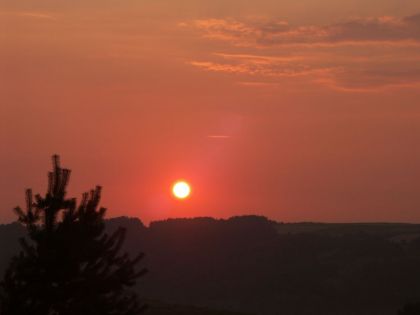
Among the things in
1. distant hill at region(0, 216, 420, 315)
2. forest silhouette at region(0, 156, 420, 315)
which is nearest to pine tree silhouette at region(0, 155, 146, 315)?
forest silhouette at region(0, 156, 420, 315)

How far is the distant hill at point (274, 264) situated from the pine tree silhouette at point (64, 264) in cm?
6465

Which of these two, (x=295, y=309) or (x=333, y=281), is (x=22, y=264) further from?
(x=333, y=281)

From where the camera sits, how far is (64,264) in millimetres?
21359

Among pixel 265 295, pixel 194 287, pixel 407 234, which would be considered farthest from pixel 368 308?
pixel 407 234

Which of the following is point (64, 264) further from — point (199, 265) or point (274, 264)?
point (199, 265)

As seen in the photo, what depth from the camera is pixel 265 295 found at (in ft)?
379

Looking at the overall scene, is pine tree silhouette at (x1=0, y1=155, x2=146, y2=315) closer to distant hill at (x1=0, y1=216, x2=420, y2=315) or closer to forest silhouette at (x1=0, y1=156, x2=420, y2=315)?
forest silhouette at (x1=0, y1=156, x2=420, y2=315)

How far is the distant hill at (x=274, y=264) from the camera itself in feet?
358

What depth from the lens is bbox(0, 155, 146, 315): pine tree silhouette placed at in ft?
69.1

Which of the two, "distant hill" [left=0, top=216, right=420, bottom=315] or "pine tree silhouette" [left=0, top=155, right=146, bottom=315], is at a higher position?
"distant hill" [left=0, top=216, right=420, bottom=315]

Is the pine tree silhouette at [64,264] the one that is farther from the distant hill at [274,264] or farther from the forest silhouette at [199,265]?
the distant hill at [274,264]

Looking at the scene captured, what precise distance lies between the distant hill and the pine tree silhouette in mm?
64650

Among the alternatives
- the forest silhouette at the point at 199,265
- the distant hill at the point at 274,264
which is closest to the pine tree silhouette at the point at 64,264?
the forest silhouette at the point at 199,265

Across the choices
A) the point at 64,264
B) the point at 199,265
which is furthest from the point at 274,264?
the point at 64,264
